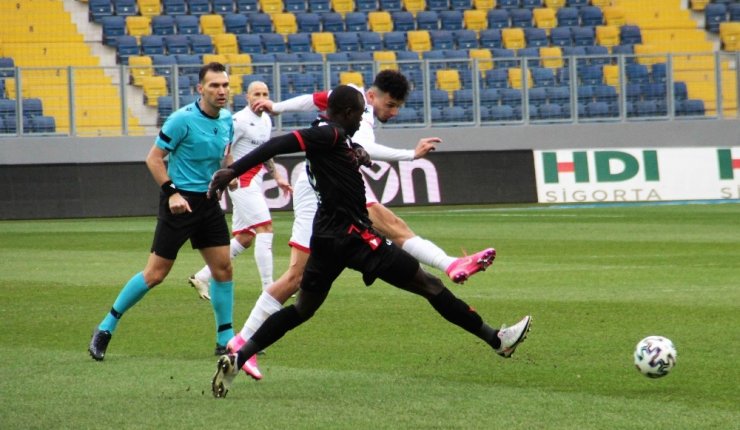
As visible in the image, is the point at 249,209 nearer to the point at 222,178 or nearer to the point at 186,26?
the point at 222,178

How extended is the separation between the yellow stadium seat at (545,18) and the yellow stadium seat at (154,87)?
35.8 feet

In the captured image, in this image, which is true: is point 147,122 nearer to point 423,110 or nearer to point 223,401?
point 423,110

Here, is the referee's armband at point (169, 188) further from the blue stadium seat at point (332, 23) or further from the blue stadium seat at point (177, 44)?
the blue stadium seat at point (332, 23)

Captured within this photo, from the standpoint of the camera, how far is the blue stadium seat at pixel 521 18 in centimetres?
3569

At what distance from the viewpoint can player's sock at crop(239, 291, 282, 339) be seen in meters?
8.43

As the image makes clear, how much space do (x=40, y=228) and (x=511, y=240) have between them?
9.25m

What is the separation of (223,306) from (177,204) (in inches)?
36.8

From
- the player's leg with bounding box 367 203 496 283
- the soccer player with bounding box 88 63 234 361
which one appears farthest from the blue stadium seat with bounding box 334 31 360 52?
the soccer player with bounding box 88 63 234 361

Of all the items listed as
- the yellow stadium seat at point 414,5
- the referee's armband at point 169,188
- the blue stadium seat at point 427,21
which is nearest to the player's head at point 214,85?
the referee's armband at point 169,188

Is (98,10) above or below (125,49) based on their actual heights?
above

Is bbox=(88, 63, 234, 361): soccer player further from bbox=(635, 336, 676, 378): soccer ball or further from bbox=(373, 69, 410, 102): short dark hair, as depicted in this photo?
bbox=(635, 336, 676, 378): soccer ball

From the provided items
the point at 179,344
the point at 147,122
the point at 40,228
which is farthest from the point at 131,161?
the point at 179,344

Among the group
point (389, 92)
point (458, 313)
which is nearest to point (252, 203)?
point (389, 92)

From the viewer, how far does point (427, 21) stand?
35250 mm
